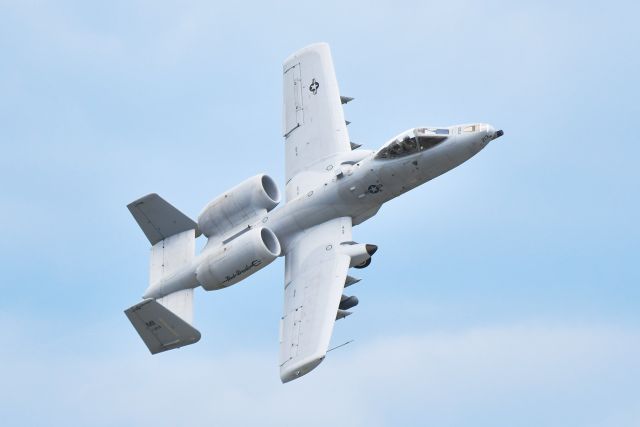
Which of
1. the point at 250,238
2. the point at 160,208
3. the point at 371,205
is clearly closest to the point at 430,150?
the point at 371,205

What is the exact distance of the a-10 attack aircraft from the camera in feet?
192

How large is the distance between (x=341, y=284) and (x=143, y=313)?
7.56 metres

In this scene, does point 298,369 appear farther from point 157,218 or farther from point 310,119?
point 310,119

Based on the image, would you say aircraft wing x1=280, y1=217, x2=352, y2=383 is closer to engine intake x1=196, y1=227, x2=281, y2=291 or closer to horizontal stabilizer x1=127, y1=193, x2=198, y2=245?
engine intake x1=196, y1=227, x2=281, y2=291

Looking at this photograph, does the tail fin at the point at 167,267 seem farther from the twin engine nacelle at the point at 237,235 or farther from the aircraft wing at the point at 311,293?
the aircraft wing at the point at 311,293

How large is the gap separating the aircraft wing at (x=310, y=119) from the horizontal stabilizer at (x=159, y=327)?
22.5 feet

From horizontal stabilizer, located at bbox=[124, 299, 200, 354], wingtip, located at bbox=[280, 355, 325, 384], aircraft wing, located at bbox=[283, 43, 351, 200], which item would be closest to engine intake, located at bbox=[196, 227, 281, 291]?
horizontal stabilizer, located at bbox=[124, 299, 200, 354]

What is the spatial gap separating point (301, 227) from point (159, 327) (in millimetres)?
6641

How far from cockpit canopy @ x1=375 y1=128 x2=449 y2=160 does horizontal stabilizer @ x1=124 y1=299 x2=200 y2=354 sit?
9.97m

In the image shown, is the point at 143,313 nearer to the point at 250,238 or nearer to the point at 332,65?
the point at 250,238

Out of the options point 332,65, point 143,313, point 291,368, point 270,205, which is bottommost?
Result: point 291,368

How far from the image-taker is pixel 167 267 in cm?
6250

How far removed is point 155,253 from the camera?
6309cm

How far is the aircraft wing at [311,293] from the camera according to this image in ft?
185
